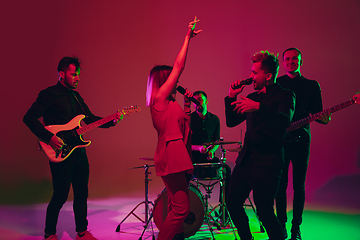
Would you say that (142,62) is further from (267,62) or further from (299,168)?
(267,62)

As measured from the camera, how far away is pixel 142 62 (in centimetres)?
638

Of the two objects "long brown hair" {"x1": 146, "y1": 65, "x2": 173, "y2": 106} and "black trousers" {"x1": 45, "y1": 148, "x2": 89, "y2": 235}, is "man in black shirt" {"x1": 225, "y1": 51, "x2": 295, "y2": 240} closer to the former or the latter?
"long brown hair" {"x1": 146, "y1": 65, "x2": 173, "y2": 106}

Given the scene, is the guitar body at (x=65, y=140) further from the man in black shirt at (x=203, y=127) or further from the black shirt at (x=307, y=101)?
the black shirt at (x=307, y=101)

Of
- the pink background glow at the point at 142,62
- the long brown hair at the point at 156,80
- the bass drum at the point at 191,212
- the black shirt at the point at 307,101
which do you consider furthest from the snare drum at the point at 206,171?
the pink background glow at the point at 142,62

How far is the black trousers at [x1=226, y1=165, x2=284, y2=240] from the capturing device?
2.22 m

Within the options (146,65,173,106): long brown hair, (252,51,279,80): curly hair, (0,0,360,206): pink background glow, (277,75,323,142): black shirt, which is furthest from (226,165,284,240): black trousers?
(0,0,360,206): pink background glow

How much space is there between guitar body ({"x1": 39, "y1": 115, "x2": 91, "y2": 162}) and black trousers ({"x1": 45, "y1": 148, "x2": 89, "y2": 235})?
0.18 ft

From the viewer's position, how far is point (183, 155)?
88.7 inches

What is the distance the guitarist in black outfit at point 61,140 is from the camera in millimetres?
3166

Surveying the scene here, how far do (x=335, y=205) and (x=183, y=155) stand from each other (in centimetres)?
398

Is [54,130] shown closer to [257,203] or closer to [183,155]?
[183,155]

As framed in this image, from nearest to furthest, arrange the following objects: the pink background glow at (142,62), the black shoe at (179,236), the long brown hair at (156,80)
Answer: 1. the long brown hair at (156,80)
2. the black shoe at (179,236)
3. the pink background glow at (142,62)

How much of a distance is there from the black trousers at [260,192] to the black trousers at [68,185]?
1.67 meters

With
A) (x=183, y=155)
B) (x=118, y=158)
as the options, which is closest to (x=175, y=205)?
(x=183, y=155)
